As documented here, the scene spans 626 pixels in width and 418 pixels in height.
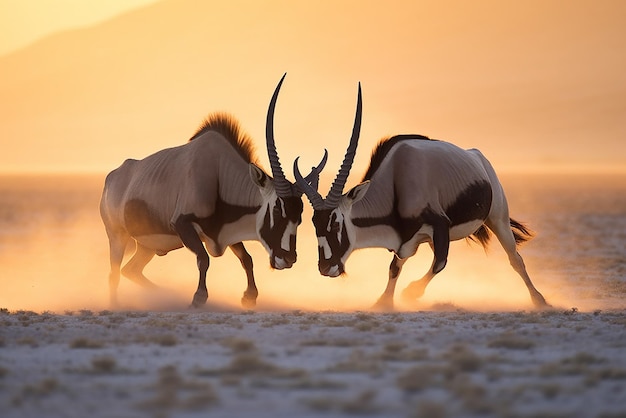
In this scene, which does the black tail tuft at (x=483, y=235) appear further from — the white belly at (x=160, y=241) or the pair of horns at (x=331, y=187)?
the white belly at (x=160, y=241)

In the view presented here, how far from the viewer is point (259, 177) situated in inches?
691

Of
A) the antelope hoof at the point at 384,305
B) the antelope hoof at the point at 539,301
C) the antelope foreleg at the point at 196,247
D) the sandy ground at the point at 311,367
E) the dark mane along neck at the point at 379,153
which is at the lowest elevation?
the sandy ground at the point at 311,367

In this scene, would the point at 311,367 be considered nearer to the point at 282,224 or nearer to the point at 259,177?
the point at 282,224

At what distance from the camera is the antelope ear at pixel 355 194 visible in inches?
673

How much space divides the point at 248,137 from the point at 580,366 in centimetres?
909

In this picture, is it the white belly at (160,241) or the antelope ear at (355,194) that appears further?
the white belly at (160,241)

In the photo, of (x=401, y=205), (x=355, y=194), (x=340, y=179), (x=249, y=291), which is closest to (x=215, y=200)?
(x=249, y=291)

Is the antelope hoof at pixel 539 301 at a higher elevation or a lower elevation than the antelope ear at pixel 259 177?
lower

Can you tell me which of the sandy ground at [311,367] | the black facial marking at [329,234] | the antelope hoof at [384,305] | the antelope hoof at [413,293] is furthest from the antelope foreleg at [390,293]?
the sandy ground at [311,367]

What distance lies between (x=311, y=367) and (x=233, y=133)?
839 centimetres

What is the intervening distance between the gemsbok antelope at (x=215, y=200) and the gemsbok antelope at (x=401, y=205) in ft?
1.65

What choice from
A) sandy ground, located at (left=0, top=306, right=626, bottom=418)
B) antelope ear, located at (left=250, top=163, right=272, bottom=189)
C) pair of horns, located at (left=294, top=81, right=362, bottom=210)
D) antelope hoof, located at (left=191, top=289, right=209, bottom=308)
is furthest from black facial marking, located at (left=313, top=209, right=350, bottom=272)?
sandy ground, located at (left=0, top=306, right=626, bottom=418)

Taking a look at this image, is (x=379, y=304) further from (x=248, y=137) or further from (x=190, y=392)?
(x=190, y=392)

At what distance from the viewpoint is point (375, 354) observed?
11.4m
